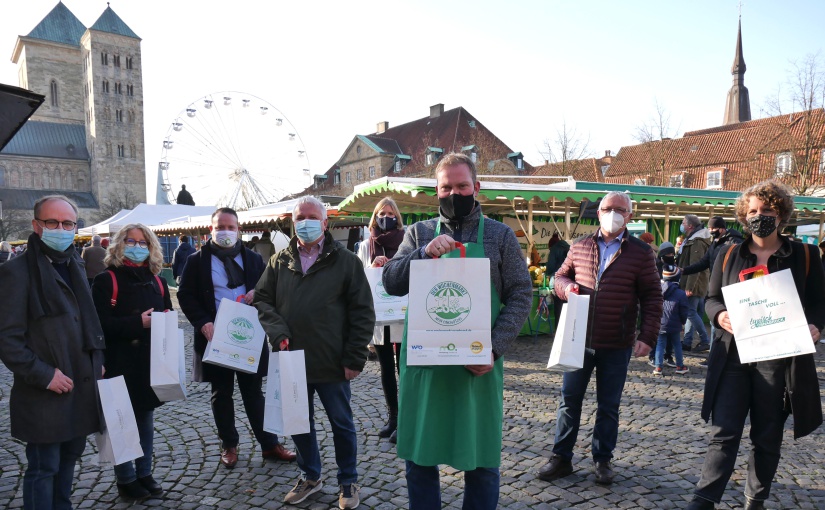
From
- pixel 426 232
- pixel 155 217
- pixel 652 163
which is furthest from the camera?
pixel 652 163

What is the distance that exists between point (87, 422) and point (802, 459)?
4784 mm

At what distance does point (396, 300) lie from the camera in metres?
4.67

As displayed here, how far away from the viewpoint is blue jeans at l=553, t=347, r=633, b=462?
3561 millimetres

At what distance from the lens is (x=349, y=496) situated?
329 centimetres

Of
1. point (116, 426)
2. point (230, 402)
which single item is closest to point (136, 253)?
point (116, 426)

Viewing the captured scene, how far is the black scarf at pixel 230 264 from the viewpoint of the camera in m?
3.95

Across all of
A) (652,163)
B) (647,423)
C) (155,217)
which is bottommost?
(647,423)

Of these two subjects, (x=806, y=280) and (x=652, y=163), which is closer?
(x=806, y=280)

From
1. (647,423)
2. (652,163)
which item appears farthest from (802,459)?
(652,163)

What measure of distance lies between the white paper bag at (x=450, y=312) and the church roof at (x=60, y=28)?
96498mm

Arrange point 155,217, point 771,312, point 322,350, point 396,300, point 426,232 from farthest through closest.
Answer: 1. point 155,217
2. point 396,300
3. point 322,350
4. point 771,312
5. point 426,232

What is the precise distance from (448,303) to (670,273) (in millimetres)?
5882

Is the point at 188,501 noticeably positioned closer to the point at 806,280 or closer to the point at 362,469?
the point at 362,469

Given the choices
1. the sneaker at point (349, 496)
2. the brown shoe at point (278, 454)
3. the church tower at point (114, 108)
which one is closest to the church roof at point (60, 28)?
the church tower at point (114, 108)
